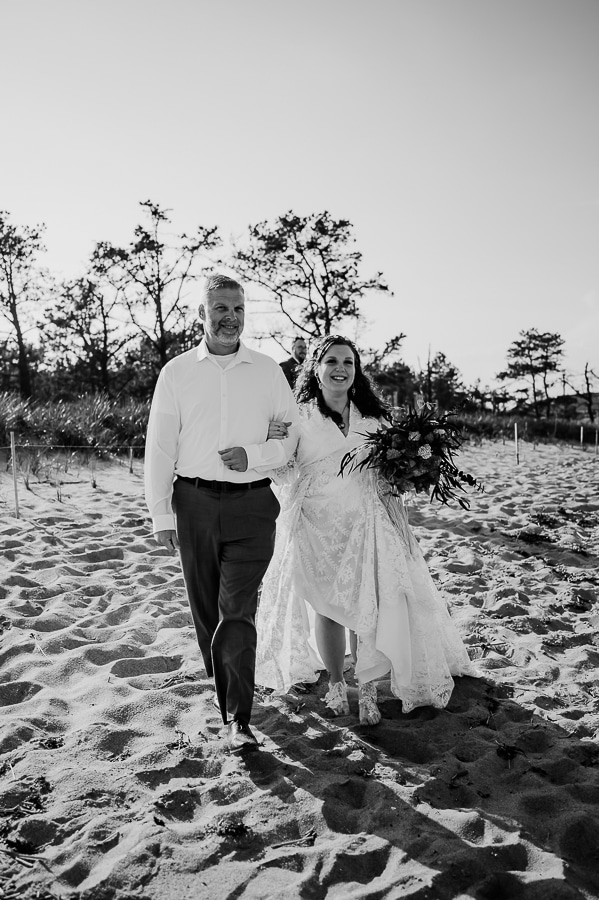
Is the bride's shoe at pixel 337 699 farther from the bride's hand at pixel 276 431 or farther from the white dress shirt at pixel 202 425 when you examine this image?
the bride's hand at pixel 276 431

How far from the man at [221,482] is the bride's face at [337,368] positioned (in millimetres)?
453

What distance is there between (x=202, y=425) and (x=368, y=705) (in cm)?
175

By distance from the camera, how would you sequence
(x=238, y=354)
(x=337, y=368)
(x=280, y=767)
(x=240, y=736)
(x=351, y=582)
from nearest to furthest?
(x=280, y=767), (x=240, y=736), (x=238, y=354), (x=351, y=582), (x=337, y=368)

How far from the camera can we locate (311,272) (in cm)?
2348

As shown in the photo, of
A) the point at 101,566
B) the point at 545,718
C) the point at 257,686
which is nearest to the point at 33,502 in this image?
the point at 101,566

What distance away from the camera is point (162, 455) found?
12.5 feet

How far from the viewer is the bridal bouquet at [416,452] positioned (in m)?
3.95

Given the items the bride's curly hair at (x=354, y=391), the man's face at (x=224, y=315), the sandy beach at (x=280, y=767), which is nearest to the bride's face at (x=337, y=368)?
the bride's curly hair at (x=354, y=391)

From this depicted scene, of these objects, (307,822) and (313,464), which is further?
(313,464)

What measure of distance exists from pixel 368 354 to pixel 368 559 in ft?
66.8

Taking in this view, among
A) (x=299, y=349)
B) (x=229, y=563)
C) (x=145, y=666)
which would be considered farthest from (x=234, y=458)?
(x=299, y=349)

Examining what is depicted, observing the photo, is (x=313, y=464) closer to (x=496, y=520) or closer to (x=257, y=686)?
(x=257, y=686)

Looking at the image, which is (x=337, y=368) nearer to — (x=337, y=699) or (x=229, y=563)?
(x=229, y=563)

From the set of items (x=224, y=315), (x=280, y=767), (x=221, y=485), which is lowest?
(x=280, y=767)
